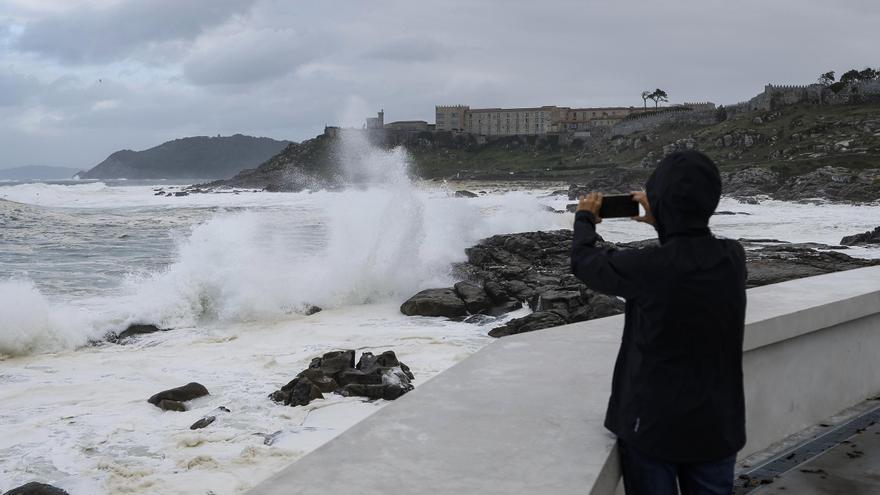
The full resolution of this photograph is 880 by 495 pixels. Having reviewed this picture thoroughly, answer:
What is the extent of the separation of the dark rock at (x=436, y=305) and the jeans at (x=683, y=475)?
10.5 meters

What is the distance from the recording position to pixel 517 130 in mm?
126938

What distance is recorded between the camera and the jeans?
216 centimetres

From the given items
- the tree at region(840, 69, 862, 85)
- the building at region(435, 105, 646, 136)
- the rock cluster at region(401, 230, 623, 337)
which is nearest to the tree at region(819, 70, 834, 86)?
the tree at region(840, 69, 862, 85)

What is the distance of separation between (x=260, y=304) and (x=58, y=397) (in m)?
5.33

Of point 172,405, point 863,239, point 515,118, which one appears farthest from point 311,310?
point 515,118

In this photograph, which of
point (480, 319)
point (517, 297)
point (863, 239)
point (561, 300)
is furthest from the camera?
point (863, 239)

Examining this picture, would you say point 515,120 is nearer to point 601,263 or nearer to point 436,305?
point 436,305

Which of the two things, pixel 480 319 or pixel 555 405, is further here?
pixel 480 319

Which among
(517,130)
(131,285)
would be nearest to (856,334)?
(131,285)

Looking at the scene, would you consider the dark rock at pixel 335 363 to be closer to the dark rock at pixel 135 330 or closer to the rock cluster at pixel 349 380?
the rock cluster at pixel 349 380

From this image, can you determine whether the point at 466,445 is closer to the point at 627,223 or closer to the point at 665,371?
the point at 665,371

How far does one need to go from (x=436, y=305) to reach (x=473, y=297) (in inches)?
25.3

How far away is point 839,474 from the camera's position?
3260mm

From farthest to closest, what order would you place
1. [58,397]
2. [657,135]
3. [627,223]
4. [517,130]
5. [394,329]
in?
[517,130] < [657,135] < [627,223] < [394,329] < [58,397]
